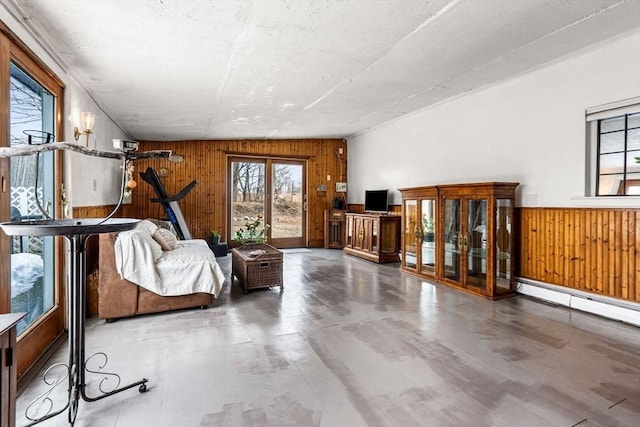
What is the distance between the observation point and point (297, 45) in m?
3.04

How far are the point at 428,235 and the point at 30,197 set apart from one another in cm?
463

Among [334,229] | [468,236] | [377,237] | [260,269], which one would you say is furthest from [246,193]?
[468,236]

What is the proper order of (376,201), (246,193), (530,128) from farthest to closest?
(246,193), (376,201), (530,128)

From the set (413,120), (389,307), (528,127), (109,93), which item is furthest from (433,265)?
(109,93)

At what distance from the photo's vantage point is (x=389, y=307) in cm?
368

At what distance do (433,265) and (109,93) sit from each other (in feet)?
15.7

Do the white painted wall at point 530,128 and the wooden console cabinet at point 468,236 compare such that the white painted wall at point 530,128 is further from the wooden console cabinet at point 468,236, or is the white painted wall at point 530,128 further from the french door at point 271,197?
the french door at point 271,197

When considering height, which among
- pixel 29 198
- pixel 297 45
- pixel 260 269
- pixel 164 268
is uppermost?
pixel 297 45

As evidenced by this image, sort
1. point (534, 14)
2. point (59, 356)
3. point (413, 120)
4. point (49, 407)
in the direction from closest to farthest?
point (49, 407) → point (59, 356) → point (534, 14) → point (413, 120)

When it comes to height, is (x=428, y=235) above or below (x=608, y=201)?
below

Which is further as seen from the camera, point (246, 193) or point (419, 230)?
point (246, 193)

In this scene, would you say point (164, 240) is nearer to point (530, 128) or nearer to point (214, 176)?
point (214, 176)

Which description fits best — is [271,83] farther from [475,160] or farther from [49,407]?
[49,407]

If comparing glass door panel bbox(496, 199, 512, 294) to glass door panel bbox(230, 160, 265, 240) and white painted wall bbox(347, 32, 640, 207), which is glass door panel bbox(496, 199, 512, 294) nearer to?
white painted wall bbox(347, 32, 640, 207)
